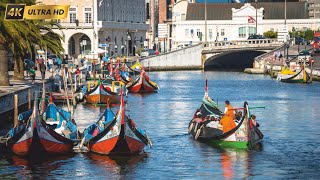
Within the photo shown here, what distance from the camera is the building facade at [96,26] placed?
148625 mm

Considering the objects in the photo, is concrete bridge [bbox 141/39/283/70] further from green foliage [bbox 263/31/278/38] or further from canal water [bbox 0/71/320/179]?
canal water [bbox 0/71/320/179]

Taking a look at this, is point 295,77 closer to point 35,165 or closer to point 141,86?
point 141,86

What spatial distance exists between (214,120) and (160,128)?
917 centimetres

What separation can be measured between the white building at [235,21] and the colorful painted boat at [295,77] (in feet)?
200

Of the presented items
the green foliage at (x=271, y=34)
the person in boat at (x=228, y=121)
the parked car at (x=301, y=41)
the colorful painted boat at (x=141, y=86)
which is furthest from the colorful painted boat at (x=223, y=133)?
the green foliage at (x=271, y=34)

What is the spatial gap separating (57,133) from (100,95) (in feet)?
103

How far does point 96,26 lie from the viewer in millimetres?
148875

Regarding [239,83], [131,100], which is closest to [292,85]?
→ [239,83]

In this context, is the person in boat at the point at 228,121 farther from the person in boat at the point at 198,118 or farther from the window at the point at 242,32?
the window at the point at 242,32

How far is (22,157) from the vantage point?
52.3m

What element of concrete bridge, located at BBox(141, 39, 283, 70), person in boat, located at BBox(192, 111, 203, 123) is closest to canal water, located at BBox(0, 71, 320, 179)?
person in boat, located at BBox(192, 111, 203, 123)

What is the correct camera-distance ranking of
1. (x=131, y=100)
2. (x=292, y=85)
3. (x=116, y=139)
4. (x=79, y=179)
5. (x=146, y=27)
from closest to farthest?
(x=79, y=179)
(x=116, y=139)
(x=131, y=100)
(x=292, y=85)
(x=146, y=27)

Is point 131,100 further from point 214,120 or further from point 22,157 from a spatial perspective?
point 22,157

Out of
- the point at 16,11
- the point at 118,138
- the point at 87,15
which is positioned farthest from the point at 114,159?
the point at 87,15
